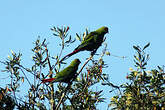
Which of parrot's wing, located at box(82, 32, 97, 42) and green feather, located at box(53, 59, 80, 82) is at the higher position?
parrot's wing, located at box(82, 32, 97, 42)

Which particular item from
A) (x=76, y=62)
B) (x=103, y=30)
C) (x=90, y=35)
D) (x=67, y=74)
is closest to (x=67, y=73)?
(x=67, y=74)

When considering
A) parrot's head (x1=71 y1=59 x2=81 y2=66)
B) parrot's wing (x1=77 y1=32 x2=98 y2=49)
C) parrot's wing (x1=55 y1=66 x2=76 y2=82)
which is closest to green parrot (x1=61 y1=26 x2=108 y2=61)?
parrot's wing (x1=77 y1=32 x2=98 y2=49)

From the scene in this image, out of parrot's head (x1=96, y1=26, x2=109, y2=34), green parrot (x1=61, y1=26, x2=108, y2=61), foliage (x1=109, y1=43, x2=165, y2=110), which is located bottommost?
foliage (x1=109, y1=43, x2=165, y2=110)

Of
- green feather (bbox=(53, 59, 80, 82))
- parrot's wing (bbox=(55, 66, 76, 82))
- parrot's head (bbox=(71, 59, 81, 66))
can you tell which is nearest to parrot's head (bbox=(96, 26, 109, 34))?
parrot's head (bbox=(71, 59, 81, 66))

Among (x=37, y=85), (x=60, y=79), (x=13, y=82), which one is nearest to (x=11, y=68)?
(x=13, y=82)

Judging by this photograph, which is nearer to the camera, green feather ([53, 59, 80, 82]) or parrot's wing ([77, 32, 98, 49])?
green feather ([53, 59, 80, 82])

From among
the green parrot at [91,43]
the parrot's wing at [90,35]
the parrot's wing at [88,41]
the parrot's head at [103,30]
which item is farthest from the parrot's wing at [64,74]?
the parrot's head at [103,30]

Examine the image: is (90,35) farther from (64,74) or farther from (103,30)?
(64,74)

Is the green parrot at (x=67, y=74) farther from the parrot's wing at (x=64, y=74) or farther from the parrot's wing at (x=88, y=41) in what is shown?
the parrot's wing at (x=88, y=41)

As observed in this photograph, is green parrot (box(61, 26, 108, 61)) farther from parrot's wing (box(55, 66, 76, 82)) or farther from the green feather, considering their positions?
parrot's wing (box(55, 66, 76, 82))

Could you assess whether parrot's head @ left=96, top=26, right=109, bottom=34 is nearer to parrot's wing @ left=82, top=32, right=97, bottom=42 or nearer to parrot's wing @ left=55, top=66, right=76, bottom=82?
parrot's wing @ left=82, top=32, right=97, bottom=42

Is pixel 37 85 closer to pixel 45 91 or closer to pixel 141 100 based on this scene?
pixel 45 91

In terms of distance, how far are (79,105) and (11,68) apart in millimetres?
1904

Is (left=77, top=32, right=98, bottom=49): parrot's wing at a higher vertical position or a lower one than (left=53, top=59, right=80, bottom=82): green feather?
higher
